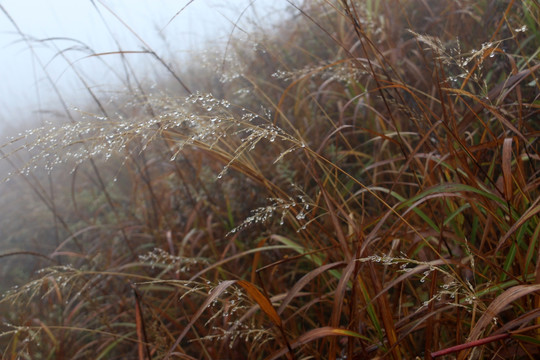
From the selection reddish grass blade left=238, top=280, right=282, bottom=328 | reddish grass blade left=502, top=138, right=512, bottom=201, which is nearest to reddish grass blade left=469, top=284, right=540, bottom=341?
reddish grass blade left=502, top=138, right=512, bottom=201

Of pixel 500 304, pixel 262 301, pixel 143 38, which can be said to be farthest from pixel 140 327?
pixel 143 38

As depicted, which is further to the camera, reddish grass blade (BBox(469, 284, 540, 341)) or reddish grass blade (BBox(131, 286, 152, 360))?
reddish grass blade (BBox(131, 286, 152, 360))

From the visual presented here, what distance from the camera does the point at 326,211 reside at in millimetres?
1320

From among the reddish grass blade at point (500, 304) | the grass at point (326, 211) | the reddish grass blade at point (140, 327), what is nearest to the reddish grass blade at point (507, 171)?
the grass at point (326, 211)

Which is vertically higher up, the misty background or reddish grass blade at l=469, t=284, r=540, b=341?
the misty background

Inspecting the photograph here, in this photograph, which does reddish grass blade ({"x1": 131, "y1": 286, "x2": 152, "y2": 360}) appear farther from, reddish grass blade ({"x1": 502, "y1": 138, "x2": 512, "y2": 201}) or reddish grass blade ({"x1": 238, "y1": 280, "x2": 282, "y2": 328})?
reddish grass blade ({"x1": 502, "y1": 138, "x2": 512, "y2": 201})

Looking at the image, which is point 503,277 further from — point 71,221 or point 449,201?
point 71,221

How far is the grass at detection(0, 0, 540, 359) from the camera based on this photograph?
3.40 ft

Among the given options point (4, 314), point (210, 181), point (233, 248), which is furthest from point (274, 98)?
point (4, 314)

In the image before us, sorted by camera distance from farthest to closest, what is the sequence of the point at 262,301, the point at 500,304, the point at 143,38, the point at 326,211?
the point at 143,38
the point at 326,211
the point at 262,301
the point at 500,304

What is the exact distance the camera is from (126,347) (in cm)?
217

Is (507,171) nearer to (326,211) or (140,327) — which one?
(326,211)

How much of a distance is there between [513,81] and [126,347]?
1977 mm

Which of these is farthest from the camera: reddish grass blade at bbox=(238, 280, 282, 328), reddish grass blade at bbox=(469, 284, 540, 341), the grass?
the grass
